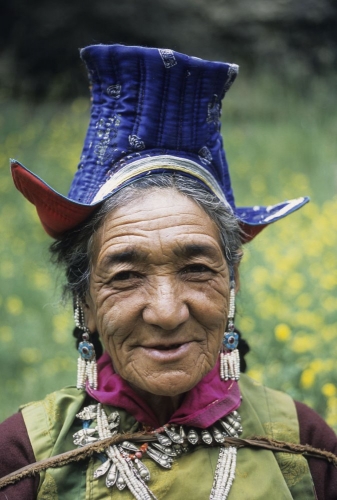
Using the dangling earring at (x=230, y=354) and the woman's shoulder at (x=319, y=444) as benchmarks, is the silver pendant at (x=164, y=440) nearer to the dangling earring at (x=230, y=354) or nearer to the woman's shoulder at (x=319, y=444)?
the dangling earring at (x=230, y=354)

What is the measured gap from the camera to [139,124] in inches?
88.1

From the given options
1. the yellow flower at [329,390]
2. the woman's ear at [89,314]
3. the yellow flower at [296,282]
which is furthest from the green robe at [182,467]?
the yellow flower at [296,282]

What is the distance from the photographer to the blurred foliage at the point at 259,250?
3.93 m

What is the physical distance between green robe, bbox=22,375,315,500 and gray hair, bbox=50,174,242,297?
0.44 m

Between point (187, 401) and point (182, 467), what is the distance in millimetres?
218

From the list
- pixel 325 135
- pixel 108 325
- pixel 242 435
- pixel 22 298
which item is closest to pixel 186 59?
pixel 108 325

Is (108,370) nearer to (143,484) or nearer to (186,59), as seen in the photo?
(143,484)

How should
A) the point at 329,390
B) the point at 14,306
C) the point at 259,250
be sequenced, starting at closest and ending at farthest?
the point at 329,390 → the point at 14,306 → the point at 259,250

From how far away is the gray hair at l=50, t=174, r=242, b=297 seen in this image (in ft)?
7.22

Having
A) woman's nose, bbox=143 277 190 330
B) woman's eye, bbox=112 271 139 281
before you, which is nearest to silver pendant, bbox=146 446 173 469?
woman's nose, bbox=143 277 190 330

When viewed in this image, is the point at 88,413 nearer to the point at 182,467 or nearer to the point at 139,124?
the point at 182,467

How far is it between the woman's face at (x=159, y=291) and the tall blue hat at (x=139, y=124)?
12cm

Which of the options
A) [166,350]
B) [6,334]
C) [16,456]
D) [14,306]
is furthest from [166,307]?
[14,306]

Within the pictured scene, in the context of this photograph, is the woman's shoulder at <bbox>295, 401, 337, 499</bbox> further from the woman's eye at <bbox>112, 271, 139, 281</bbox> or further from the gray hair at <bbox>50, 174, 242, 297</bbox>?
the woman's eye at <bbox>112, 271, 139, 281</bbox>
